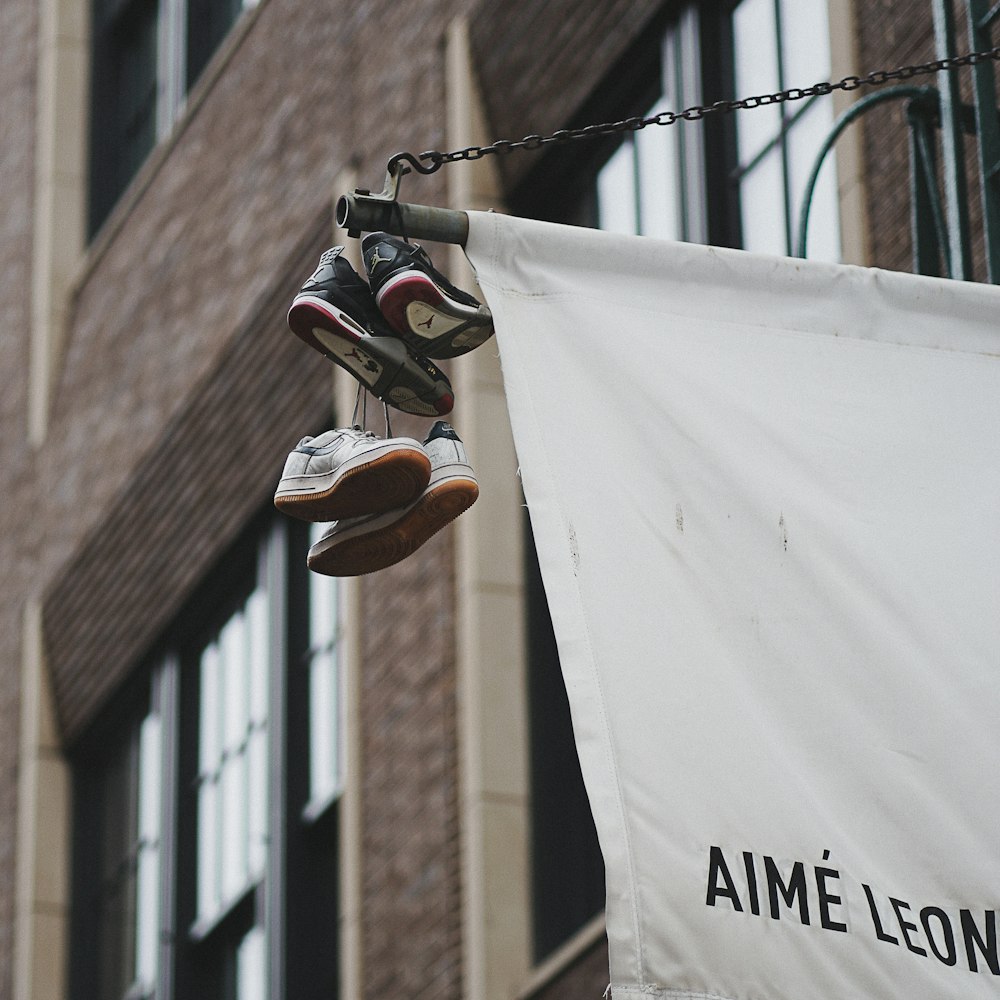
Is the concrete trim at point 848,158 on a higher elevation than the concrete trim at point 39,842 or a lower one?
higher

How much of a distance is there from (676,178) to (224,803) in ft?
17.2

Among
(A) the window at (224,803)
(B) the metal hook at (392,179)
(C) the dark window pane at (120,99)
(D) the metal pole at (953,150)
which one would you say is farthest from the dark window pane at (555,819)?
(C) the dark window pane at (120,99)

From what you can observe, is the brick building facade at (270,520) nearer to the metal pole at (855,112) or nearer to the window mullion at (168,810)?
the window mullion at (168,810)

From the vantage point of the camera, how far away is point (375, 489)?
626cm

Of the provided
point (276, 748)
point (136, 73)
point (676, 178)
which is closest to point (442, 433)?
point (676, 178)

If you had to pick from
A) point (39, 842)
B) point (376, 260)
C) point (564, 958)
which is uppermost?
point (376, 260)

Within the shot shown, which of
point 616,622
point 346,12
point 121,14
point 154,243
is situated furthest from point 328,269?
point 121,14

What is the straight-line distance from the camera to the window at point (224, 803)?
14109 mm

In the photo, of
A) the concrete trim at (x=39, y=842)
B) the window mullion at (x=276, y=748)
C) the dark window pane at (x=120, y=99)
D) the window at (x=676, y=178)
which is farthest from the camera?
the dark window pane at (x=120, y=99)

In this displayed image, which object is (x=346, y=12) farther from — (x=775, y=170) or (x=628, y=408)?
(x=628, y=408)

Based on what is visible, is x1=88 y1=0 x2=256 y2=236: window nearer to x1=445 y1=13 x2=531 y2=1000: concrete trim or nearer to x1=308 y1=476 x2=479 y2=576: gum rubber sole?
x1=445 y1=13 x2=531 y2=1000: concrete trim

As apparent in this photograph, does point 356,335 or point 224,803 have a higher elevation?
point 356,335

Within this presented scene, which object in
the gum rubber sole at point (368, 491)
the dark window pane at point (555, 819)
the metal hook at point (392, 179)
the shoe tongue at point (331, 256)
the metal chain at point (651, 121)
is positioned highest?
the metal chain at point (651, 121)

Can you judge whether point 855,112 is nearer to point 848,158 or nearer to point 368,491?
point 848,158
